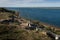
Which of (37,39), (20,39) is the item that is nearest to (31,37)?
(37,39)

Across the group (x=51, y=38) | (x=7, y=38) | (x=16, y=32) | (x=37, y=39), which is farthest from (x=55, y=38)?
(x=7, y=38)

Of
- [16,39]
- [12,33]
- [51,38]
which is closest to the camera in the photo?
[16,39]

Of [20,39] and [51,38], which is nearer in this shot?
[20,39]

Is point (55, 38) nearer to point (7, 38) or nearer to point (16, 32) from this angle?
point (16, 32)

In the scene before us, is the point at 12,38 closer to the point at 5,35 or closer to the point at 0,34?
the point at 5,35

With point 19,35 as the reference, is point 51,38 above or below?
below

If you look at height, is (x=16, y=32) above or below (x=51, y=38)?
above

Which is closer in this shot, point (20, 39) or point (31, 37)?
point (20, 39)

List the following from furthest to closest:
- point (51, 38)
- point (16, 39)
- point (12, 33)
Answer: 1. point (51, 38)
2. point (12, 33)
3. point (16, 39)

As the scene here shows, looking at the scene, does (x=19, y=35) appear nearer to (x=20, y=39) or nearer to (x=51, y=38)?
(x=20, y=39)
